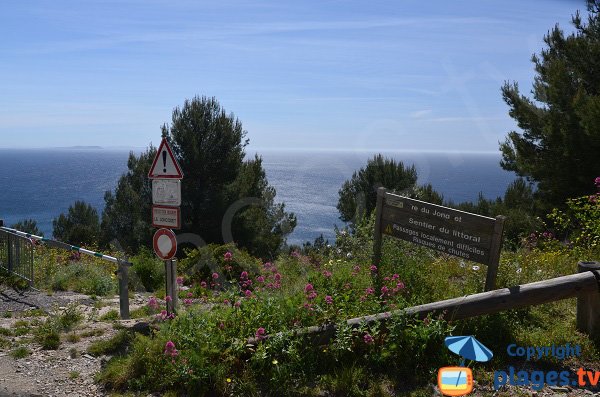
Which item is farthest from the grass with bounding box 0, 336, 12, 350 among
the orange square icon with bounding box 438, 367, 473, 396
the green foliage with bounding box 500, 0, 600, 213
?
the green foliage with bounding box 500, 0, 600, 213

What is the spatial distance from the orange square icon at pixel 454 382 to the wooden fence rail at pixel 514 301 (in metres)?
1.47

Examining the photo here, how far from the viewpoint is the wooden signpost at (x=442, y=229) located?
565 cm

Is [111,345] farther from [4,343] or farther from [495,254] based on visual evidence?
[495,254]

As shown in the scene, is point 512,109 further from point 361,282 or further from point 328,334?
point 328,334

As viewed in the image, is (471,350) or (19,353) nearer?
(471,350)

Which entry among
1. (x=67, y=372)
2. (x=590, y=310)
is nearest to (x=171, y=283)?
(x=67, y=372)

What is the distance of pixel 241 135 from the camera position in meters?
30.3

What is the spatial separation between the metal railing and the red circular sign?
4442mm

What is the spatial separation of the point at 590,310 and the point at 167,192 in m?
4.76

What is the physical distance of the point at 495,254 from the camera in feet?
18.4

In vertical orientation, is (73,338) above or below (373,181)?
below

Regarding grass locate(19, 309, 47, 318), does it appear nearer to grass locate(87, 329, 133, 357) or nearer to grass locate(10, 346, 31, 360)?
grass locate(10, 346, 31, 360)

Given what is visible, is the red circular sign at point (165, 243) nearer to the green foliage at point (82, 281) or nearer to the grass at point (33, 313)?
the grass at point (33, 313)

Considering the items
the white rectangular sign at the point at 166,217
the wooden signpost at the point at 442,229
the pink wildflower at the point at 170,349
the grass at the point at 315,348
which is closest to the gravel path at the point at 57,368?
the grass at the point at 315,348
